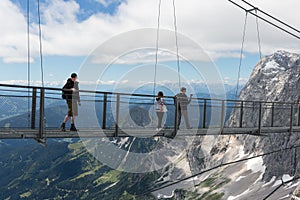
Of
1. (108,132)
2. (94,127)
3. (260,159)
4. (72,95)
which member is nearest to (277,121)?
(260,159)

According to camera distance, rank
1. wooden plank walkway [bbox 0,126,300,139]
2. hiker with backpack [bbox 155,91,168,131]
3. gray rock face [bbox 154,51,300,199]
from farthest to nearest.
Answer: gray rock face [bbox 154,51,300,199]
hiker with backpack [bbox 155,91,168,131]
wooden plank walkway [bbox 0,126,300,139]

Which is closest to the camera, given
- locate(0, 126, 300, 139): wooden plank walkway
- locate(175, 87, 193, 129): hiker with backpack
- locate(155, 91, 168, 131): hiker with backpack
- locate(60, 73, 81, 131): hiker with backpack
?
locate(0, 126, 300, 139): wooden plank walkway

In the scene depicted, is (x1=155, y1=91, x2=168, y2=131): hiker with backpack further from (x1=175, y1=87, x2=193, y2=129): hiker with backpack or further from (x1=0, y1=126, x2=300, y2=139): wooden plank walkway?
(x1=0, y1=126, x2=300, y2=139): wooden plank walkway

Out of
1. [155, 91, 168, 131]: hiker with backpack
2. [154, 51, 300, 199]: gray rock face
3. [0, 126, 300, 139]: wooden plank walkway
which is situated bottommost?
[154, 51, 300, 199]: gray rock face

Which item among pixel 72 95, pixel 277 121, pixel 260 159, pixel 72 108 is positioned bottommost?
pixel 260 159

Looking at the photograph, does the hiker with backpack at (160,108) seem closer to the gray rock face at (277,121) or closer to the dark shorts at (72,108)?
the dark shorts at (72,108)

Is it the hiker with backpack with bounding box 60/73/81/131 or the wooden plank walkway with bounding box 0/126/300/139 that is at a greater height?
the hiker with backpack with bounding box 60/73/81/131

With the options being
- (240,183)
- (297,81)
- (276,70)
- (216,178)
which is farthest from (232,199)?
(276,70)

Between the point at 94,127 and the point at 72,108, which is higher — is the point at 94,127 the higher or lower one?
the lower one

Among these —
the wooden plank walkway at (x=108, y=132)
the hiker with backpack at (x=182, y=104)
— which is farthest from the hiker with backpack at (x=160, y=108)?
the wooden plank walkway at (x=108, y=132)

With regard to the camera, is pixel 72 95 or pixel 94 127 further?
pixel 94 127

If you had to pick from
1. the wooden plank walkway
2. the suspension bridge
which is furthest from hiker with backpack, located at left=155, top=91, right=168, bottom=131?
the wooden plank walkway

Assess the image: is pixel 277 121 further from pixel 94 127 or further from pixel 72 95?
pixel 72 95

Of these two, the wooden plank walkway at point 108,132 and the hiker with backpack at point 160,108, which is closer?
the wooden plank walkway at point 108,132
